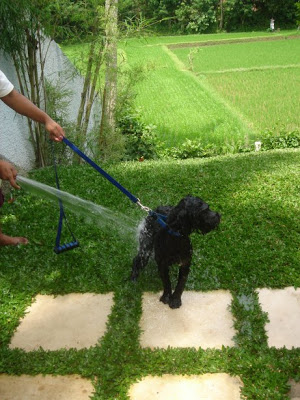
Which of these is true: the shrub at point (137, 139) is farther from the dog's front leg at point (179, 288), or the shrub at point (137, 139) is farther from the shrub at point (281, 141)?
the dog's front leg at point (179, 288)

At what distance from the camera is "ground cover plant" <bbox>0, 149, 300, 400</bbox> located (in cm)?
243

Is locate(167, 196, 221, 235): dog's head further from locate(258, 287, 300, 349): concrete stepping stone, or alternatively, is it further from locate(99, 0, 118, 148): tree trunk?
locate(99, 0, 118, 148): tree trunk

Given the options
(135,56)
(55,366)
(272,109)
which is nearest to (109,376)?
(55,366)

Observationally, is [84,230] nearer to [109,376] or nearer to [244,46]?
[109,376]

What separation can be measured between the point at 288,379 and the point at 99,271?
1.58m

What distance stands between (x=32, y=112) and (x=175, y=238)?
51.8 inches

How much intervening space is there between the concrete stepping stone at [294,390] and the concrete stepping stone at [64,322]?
1158mm

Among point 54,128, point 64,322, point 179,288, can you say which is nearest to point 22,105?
point 54,128

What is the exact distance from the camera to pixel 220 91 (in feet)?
49.4

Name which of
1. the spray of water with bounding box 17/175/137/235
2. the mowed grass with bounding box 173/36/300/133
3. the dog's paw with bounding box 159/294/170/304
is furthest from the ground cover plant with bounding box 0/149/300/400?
the mowed grass with bounding box 173/36/300/133

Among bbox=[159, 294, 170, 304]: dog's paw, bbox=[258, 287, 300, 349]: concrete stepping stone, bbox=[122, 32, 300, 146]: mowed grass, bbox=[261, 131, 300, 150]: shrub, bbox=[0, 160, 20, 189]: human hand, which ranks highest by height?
bbox=[0, 160, 20, 189]: human hand

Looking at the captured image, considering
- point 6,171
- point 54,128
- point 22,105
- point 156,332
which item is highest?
point 22,105

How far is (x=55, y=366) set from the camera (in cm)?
245

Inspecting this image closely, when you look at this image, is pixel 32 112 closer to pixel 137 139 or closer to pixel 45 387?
pixel 45 387
